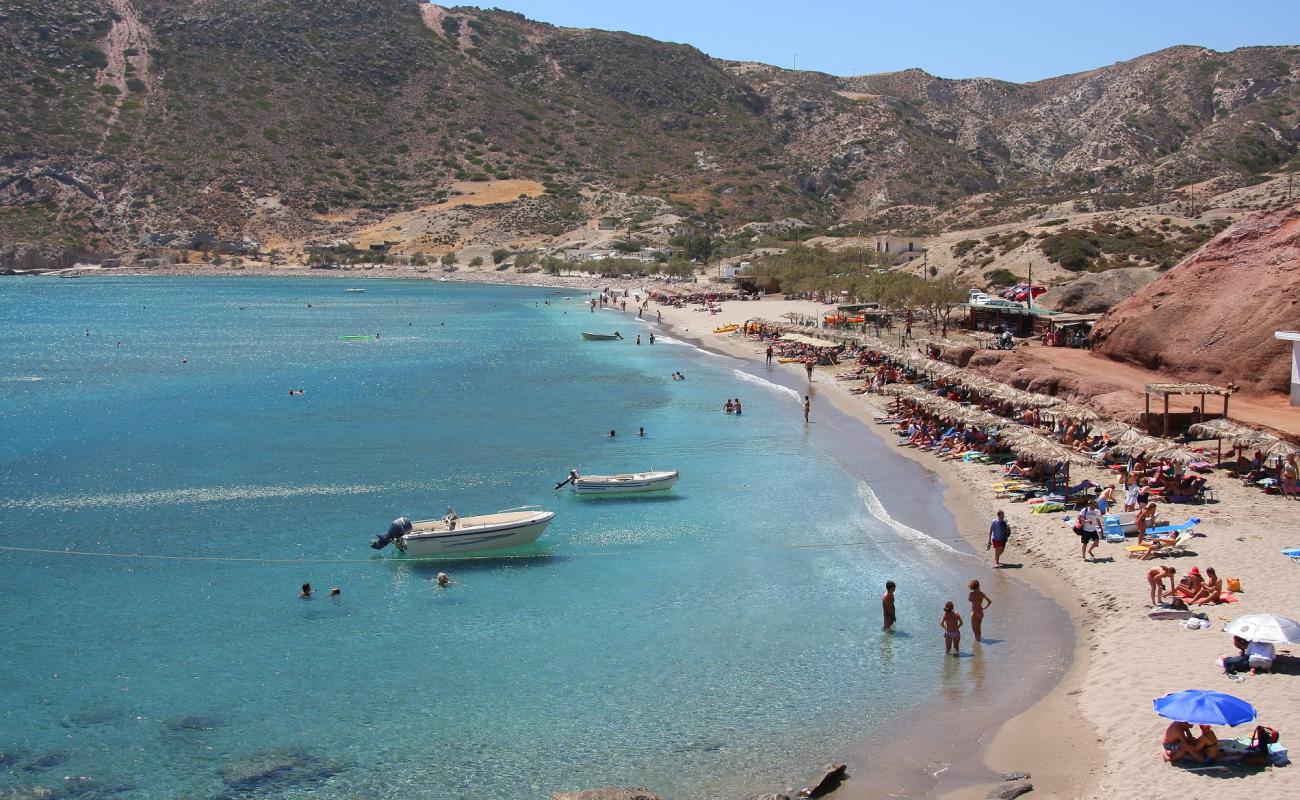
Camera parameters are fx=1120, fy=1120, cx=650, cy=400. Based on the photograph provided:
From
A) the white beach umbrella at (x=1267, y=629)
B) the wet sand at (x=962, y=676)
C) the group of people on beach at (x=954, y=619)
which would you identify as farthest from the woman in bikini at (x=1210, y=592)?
the group of people on beach at (x=954, y=619)

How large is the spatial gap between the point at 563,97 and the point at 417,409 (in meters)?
138

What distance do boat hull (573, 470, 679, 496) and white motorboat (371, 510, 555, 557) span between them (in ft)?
15.4

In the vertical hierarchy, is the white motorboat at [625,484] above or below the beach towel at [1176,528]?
below

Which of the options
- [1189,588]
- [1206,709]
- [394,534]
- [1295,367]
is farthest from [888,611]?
[1295,367]

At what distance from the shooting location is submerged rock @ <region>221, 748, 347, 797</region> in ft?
45.0

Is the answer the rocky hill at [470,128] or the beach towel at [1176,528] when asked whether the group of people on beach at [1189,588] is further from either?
the rocky hill at [470,128]

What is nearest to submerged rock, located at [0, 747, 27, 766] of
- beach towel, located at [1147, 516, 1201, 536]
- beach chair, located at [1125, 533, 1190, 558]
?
beach chair, located at [1125, 533, 1190, 558]

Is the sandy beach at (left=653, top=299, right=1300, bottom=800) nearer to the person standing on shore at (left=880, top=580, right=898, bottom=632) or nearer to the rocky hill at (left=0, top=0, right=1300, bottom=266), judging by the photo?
the person standing on shore at (left=880, top=580, right=898, bottom=632)

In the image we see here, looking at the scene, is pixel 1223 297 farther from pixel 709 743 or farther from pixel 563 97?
pixel 563 97

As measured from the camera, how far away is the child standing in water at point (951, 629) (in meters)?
16.8

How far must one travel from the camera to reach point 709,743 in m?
14.5

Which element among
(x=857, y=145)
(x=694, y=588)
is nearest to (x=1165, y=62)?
(x=857, y=145)

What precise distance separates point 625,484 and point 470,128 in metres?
142

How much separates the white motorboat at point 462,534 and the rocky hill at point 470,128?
93870 mm
